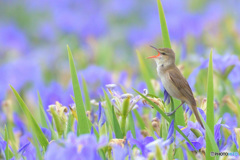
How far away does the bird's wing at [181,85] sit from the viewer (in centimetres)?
99

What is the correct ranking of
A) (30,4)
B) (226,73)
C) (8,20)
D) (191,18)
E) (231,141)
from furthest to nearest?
(30,4)
(8,20)
(191,18)
(226,73)
(231,141)

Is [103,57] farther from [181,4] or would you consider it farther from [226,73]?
[181,4]

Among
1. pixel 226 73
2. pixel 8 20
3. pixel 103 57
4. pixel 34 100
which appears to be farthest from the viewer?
pixel 8 20

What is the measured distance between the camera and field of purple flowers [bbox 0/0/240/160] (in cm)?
87

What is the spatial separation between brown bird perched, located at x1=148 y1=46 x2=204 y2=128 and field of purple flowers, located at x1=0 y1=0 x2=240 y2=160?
21mm

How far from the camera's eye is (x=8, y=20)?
4840 millimetres

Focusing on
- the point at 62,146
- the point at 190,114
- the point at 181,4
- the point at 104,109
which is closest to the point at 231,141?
the point at 190,114

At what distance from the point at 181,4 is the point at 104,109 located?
13.5ft

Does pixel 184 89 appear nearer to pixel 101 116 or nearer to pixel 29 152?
pixel 101 116

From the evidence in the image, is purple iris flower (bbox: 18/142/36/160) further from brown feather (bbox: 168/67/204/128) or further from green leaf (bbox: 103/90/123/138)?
brown feather (bbox: 168/67/204/128)

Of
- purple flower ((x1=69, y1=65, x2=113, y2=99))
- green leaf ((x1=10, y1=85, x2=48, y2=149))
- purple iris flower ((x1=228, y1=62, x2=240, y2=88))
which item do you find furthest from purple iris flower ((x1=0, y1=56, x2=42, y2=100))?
green leaf ((x1=10, y1=85, x2=48, y2=149))

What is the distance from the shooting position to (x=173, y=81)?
1.01 m

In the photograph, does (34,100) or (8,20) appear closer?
(34,100)

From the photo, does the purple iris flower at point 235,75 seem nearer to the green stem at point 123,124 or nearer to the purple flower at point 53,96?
the purple flower at point 53,96
